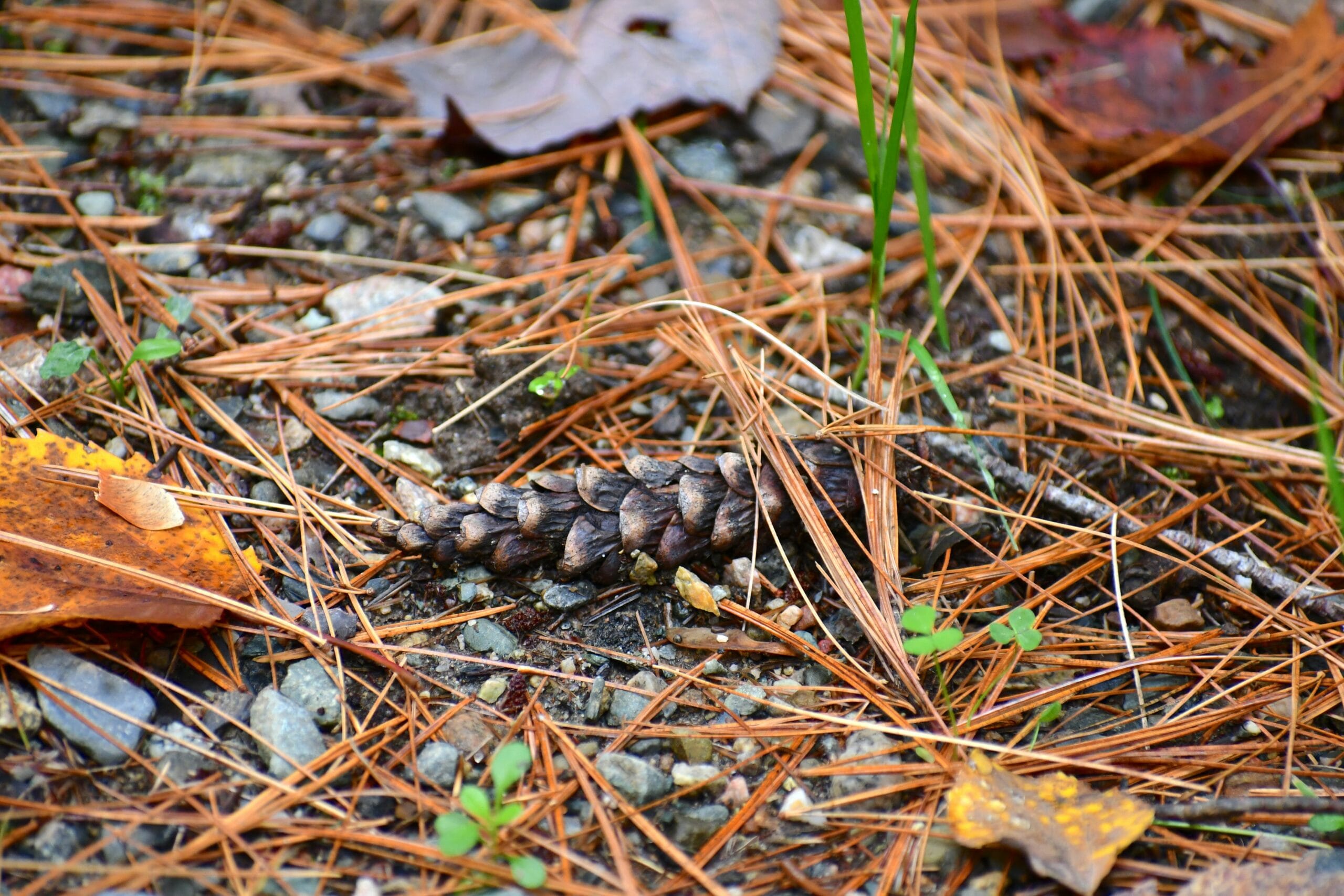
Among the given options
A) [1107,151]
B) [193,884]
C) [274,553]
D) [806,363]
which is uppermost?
[1107,151]

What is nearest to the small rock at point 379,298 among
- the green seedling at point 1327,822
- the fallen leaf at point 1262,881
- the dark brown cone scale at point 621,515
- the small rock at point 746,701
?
the dark brown cone scale at point 621,515

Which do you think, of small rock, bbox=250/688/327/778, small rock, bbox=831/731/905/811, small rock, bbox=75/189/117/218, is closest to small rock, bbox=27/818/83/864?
small rock, bbox=250/688/327/778

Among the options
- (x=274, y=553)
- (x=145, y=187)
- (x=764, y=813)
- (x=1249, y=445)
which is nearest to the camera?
(x=764, y=813)

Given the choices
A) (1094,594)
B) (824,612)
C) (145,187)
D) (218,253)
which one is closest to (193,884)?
(824,612)

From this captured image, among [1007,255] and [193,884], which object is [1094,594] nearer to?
[1007,255]

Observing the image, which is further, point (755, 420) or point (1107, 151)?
point (1107, 151)

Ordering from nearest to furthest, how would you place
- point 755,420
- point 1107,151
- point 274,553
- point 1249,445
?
point 274,553 → point 755,420 → point 1249,445 → point 1107,151

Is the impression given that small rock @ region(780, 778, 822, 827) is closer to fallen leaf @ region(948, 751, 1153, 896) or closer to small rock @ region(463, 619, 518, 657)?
fallen leaf @ region(948, 751, 1153, 896)

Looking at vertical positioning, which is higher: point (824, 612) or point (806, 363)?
point (806, 363)
